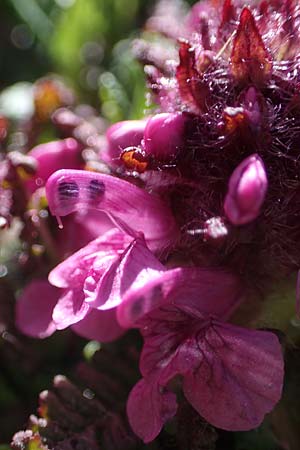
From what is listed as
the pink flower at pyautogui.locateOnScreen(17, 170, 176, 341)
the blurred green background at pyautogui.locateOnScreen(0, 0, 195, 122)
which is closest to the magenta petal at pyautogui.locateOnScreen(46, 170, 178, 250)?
the pink flower at pyautogui.locateOnScreen(17, 170, 176, 341)

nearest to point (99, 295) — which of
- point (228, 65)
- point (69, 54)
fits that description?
point (228, 65)

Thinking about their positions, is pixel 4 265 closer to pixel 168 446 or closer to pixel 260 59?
pixel 168 446

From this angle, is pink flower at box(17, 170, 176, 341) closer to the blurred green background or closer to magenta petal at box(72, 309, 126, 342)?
magenta petal at box(72, 309, 126, 342)

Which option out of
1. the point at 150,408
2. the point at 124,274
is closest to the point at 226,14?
the point at 124,274

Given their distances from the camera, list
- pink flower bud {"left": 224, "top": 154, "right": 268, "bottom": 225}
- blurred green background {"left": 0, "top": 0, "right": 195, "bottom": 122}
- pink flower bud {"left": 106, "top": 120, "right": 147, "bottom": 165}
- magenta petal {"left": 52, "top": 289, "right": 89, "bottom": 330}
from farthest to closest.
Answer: blurred green background {"left": 0, "top": 0, "right": 195, "bottom": 122} < pink flower bud {"left": 106, "top": 120, "right": 147, "bottom": 165} < magenta petal {"left": 52, "top": 289, "right": 89, "bottom": 330} < pink flower bud {"left": 224, "top": 154, "right": 268, "bottom": 225}

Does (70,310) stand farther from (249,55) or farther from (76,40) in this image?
(76,40)

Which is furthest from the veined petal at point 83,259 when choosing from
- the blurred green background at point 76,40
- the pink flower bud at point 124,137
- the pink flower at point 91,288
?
the blurred green background at point 76,40

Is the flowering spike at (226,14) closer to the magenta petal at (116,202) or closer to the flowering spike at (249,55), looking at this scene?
the flowering spike at (249,55)
